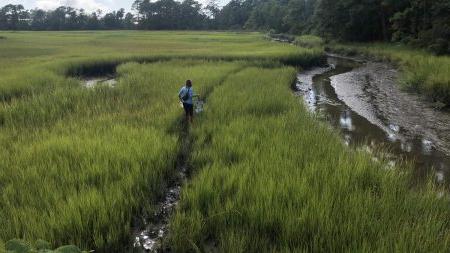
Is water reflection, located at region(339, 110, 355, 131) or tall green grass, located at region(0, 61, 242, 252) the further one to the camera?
water reflection, located at region(339, 110, 355, 131)

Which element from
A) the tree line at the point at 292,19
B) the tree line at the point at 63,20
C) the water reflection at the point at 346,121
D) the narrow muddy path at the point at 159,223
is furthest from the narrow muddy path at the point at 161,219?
the tree line at the point at 63,20

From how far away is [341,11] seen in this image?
127ft

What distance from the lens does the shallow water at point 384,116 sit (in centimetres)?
881

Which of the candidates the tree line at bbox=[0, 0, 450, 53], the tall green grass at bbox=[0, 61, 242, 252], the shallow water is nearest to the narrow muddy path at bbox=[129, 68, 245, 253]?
the tall green grass at bbox=[0, 61, 242, 252]

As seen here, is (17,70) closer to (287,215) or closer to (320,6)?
(287,215)

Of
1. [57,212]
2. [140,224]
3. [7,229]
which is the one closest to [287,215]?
[140,224]

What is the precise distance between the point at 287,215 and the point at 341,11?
38.2 metres

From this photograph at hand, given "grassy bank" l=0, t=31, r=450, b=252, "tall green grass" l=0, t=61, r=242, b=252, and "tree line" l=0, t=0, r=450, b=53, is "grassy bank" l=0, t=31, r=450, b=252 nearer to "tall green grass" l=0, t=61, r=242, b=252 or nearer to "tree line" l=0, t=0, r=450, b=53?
"tall green grass" l=0, t=61, r=242, b=252

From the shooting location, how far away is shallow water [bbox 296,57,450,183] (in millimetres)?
8812

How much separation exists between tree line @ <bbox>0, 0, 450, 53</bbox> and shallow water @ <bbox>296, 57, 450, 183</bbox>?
20.4 feet

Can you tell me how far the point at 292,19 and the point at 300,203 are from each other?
66788mm

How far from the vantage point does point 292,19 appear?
6762 cm

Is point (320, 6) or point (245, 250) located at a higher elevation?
point (320, 6)

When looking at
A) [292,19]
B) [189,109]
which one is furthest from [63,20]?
[189,109]
